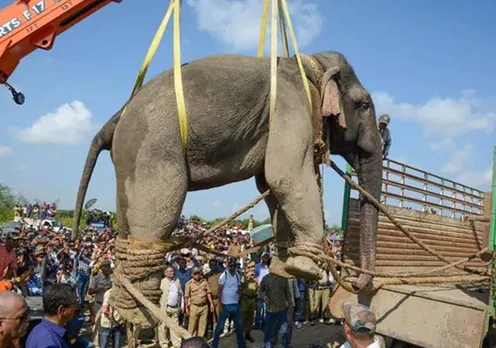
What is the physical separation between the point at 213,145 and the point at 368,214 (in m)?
1.67

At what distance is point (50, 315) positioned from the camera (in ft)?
11.0

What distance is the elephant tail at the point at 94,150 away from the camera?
126 inches

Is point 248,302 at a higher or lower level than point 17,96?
lower

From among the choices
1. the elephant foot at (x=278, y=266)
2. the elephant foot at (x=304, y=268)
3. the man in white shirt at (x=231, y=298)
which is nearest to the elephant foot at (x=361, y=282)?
the elephant foot at (x=278, y=266)

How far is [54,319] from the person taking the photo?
10.9 feet

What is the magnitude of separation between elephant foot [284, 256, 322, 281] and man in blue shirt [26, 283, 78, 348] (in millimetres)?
1385

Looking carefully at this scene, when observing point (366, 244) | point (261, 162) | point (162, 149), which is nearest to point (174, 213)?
point (162, 149)

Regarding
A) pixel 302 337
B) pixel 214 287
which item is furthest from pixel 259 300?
pixel 302 337

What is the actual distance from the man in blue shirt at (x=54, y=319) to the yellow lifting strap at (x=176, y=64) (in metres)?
1.22

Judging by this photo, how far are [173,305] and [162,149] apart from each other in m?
6.80

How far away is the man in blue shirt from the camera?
311cm

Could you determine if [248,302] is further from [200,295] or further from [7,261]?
[7,261]

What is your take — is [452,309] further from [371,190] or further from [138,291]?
[138,291]

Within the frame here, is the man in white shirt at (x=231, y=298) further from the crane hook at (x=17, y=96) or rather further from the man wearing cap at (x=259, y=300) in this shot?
the crane hook at (x=17, y=96)
